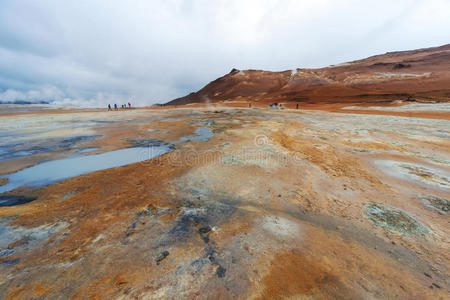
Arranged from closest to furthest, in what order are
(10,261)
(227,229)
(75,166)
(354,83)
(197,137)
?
1. (10,261)
2. (227,229)
3. (75,166)
4. (197,137)
5. (354,83)

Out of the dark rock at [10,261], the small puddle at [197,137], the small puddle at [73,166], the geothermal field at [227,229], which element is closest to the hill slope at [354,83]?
the small puddle at [197,137]

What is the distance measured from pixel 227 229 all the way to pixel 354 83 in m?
46.0

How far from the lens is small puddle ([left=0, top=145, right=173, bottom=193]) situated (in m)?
4.06

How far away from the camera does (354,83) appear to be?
36562mm

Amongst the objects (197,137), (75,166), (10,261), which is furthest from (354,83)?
(10,261)

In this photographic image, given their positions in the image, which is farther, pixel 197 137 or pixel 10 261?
pixel 197 137

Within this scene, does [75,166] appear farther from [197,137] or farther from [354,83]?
[354,83]

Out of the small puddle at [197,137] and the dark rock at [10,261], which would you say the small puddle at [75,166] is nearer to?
the small puddle at [197,137]

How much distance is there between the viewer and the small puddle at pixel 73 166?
406cm

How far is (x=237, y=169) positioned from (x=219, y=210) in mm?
1642

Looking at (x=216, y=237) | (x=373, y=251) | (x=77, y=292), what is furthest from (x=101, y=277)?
(x=373, y=251)

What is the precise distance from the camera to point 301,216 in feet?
9.11

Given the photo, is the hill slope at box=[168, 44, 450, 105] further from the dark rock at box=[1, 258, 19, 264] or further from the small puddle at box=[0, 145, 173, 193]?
the dark rock at box=[1, 258, 19, 264]

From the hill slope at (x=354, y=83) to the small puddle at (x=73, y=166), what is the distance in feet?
106
